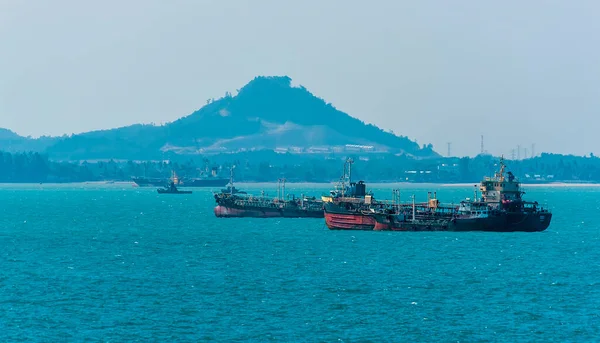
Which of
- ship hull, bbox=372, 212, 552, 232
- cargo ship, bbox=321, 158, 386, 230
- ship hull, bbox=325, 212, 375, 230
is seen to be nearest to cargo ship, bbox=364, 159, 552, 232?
ship hull, bbox=372, 212, 552, 232

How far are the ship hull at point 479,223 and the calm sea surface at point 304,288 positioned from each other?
1.71 m

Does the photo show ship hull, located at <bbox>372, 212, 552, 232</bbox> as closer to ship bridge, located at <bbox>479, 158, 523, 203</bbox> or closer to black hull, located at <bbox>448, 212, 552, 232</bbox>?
black hull, located at <bbox>448, 212, 552, 232</bbox>

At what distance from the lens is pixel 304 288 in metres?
93.7

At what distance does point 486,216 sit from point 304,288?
61523 millimetres

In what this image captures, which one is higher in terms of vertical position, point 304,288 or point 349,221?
point 349,221

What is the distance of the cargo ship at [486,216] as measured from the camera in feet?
494

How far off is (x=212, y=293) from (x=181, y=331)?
55.5 ft

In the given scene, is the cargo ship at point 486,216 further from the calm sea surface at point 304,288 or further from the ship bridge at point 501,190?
the calm sea surface at point 304,288

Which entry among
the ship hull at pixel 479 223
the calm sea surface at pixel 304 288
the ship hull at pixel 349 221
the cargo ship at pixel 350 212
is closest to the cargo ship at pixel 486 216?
the ship hull at pixel 479 223

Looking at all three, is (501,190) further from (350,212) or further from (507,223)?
(350,212)

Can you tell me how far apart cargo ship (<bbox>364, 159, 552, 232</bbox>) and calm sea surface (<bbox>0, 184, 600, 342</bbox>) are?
2.10 m

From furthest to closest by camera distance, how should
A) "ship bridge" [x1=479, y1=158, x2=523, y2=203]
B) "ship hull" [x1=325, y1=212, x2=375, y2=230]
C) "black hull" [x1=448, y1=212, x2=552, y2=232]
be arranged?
1. "ship hull" [x1=325, y1=212, x2=375, y2=230]
2. "ship bridge" [x1=479, y1=158, x2=523, y2=203]
3. "black hull" [x1=448, y1=212, x2=552, y2=232]

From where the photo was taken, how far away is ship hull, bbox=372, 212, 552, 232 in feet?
494

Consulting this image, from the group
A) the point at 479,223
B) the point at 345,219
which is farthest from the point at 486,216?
the point at 345,219
